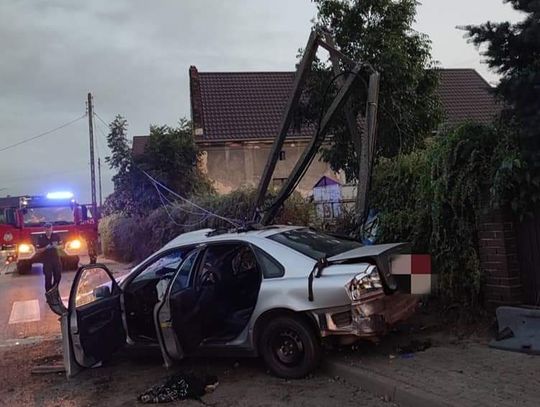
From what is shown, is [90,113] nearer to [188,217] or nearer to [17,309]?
[188,217]

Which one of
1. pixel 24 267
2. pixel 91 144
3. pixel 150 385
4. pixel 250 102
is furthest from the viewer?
pixel 91 144

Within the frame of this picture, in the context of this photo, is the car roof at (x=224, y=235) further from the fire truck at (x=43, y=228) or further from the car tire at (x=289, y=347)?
the fire truck at (x=43, y=228)

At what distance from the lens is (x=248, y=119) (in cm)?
2397

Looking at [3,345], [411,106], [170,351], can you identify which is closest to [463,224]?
[170,351]

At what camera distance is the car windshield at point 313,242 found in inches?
228

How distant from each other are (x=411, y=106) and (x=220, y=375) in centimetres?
714

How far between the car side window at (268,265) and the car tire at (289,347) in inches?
17.1

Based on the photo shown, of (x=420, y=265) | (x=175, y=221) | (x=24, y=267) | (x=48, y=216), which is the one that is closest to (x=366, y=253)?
(x=420, y=265)

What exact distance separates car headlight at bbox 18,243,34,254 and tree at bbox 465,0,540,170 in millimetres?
17547

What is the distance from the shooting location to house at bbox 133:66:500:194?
2272 cm

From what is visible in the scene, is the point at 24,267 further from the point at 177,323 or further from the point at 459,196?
the point at 459,196

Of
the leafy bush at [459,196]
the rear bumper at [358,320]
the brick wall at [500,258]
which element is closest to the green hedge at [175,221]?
the leafy bush at [459,196]

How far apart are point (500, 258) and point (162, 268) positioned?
373cm

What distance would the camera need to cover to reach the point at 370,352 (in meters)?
5.77
